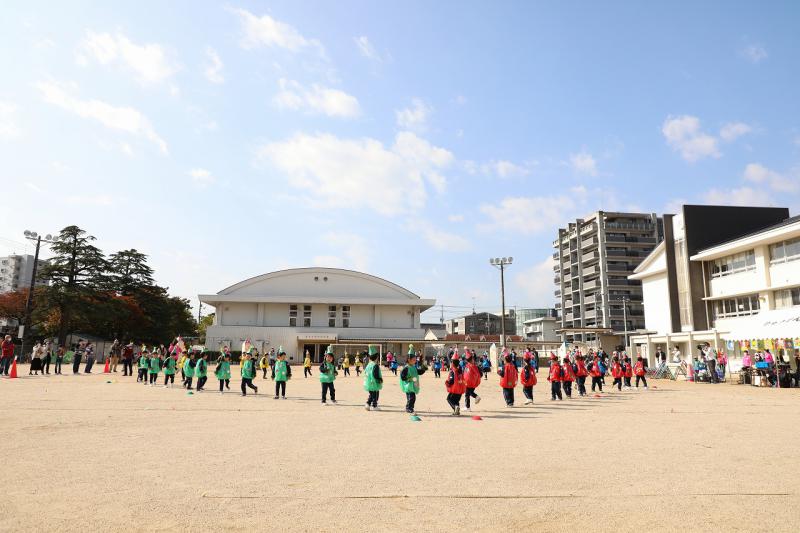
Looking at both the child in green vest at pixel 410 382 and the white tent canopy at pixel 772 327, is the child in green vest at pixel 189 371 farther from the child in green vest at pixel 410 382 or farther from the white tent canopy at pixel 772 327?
the white tent canopy at pixel 772 327

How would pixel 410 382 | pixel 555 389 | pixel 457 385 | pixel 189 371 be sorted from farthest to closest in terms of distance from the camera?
pixel 189 371 → pixel 555 389 → pixel 410 382 → pixel 457 385

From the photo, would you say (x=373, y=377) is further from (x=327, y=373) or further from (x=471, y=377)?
(x=471, y=377)

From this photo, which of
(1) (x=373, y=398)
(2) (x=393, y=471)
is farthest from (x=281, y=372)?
(2) (x=393, y=471)

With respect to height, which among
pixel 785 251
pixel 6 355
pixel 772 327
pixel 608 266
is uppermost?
pixel 608 266

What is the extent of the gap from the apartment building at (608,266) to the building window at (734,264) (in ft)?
107

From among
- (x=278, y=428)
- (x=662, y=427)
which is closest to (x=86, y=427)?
(x=278, y=428)

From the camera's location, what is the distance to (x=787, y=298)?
1033 inches

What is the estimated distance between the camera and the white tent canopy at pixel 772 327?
1931 centimetres

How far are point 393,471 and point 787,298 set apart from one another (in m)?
28.7

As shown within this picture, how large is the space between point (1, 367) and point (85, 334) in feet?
92.0

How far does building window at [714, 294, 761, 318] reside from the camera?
93.6ft

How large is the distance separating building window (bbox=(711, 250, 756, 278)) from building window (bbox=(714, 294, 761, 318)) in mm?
1581

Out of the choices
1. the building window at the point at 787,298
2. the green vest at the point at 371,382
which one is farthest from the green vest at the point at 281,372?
the building window at the point at 787,298

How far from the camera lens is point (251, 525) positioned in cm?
421
